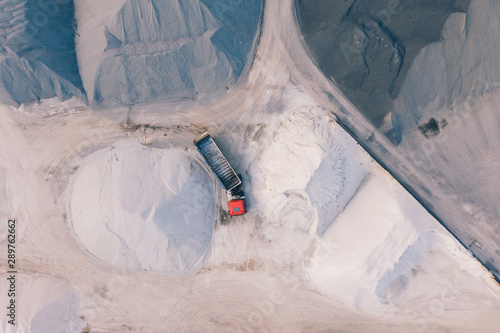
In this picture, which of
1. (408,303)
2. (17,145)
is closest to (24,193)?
(17,145)

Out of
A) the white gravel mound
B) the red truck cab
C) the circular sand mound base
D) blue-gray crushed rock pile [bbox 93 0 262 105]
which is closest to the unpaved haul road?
the white gravel mound

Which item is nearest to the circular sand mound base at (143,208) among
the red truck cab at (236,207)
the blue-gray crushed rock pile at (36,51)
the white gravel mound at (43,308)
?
the red truck cab at (236,207)

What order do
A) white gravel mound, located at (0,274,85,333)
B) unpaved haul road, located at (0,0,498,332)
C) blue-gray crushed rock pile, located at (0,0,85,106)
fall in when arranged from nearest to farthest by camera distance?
blue-gray crushed rock pile, located at (0,0,85,106)
white gravel mound, located at (0,274,85,333)
unpaved haul road, located at (0,0,498,332)

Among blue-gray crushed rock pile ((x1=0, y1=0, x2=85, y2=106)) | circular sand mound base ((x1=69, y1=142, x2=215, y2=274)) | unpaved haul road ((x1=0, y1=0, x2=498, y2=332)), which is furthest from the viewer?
unpaved haul road ((x1=0, y1=0, x2=498, y2=332))

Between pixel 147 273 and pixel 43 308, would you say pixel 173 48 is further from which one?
pixel 43 308

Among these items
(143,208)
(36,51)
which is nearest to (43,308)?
(143,208)

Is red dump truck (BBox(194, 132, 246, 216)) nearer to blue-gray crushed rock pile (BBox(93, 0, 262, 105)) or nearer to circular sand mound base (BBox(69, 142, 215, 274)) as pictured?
circular sand mound base (BBox(69, 142, 215, 274))
